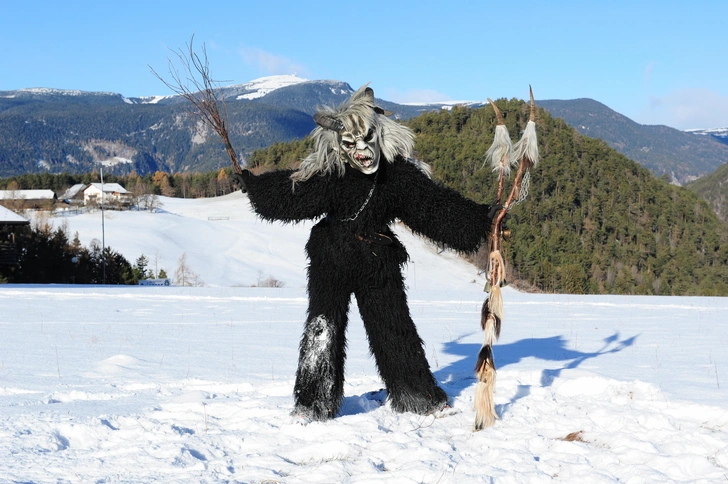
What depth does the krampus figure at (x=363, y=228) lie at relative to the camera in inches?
177

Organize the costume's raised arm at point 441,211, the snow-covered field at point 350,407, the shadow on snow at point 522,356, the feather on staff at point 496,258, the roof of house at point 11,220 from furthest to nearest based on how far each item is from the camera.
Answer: the roof of house at point 11,220, the shadow on snow at point 522,356, the costume's raised arm at point 441,211, the feather on staff at point 496,258, the snow-covered field at point 350,407

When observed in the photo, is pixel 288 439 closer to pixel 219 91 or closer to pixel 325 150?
pixel 325 150

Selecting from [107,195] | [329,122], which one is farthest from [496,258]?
[107,195]

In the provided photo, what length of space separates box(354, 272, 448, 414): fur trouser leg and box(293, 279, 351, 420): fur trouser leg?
7.9 inches

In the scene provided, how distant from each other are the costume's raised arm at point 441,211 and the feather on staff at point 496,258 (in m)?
0.12

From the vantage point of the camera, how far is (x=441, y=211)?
453cm

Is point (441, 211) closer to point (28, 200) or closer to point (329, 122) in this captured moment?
point (329, 122)

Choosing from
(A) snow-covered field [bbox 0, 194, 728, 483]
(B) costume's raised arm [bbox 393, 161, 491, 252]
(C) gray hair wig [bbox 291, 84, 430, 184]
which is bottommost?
(A) snow-covered field [bbox 0, 194, 728, 483]

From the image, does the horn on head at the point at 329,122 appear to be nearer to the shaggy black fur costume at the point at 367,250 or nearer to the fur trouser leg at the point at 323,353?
the shaggy black fur costume at the point at 367,250

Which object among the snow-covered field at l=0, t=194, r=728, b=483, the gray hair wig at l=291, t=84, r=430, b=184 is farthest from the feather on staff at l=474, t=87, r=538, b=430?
the gray hair wig at l=291, t=84, r=430, b=184

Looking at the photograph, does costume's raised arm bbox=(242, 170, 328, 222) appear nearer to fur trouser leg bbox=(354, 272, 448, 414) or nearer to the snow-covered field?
fur trouser leg bbox=(354, 272, 448, 414)

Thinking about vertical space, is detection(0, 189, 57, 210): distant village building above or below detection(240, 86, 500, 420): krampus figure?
above

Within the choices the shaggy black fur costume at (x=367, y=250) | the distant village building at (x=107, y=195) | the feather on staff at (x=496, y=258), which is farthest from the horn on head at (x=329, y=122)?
the distant village building at (x=107, y=195)

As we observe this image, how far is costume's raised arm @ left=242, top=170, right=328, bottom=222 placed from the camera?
4512 mm
